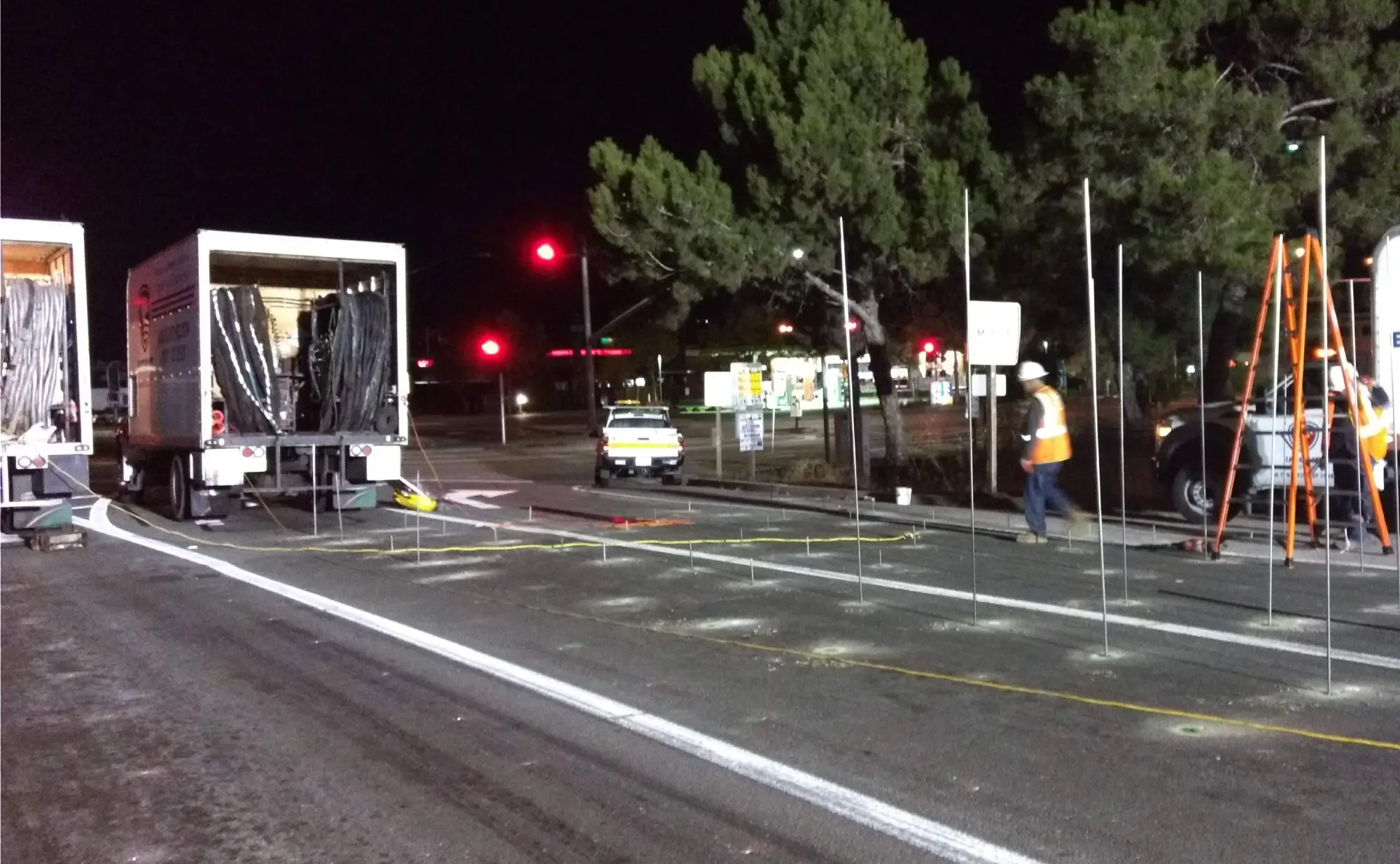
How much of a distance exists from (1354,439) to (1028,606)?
16.0 ft

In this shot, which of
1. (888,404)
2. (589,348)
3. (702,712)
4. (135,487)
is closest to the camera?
(702,712)

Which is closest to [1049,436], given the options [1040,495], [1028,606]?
[1040,495]

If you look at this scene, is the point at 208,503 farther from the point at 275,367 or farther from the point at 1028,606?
the point at 1028,606

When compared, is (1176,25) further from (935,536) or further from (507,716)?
(507,716)

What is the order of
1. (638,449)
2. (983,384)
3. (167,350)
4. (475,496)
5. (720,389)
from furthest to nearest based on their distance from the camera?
(720,389) < (638,449) < (475,496) < (983,384) < (167,350)

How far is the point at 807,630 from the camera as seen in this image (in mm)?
9320

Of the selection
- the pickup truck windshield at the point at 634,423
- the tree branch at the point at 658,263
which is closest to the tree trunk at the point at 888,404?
the tree branch at the point at 658,263

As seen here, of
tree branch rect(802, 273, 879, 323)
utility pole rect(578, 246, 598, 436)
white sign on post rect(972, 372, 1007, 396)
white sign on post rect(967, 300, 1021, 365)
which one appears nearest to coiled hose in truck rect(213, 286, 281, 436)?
white sign on post rect(967, 300, 1021, 365)

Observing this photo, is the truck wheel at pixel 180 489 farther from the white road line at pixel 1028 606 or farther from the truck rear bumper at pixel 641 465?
the truck rear bumper at pixel 641 465

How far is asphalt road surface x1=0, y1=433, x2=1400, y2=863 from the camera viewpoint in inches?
213

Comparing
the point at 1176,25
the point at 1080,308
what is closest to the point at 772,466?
the point at 1080,308

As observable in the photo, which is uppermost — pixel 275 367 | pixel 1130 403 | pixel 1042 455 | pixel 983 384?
pixel 275 367

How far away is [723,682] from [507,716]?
1355mm

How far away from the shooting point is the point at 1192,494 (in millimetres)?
15844
